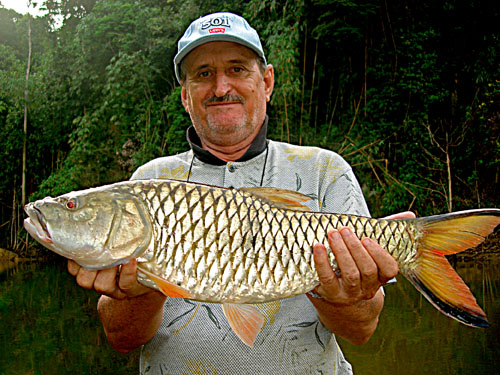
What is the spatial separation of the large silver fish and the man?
6 centimetres

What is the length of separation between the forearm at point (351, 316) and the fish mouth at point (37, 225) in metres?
0.82

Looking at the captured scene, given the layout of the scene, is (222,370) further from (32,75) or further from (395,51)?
(32,75)

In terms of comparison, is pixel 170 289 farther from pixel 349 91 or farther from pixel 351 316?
pixel 349 91

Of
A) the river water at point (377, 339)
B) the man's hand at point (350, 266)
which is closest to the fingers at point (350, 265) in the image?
the man's hand at point (350, 266)

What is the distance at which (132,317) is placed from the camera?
1.51 metres

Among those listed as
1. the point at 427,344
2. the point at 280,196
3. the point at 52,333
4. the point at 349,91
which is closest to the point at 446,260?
the point at 280,196

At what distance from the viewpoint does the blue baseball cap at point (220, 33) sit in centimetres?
180

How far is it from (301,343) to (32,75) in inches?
501

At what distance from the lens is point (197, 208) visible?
1285 millimetres

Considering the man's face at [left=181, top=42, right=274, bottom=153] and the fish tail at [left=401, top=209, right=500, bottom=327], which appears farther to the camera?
the man's face at [left=181, top=42, right=274, bottom=153]

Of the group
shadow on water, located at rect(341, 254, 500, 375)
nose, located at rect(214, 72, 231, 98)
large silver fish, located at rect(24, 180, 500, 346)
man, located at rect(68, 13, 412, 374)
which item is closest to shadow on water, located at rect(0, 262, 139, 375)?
shadow on water, located at rect(341, 254, 500, 375)

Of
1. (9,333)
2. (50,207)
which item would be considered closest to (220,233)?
(50,207)

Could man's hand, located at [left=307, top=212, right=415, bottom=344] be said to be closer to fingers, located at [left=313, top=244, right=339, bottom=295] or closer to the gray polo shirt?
fingers, located at [left=313, top=244, right=339, bottom=295]

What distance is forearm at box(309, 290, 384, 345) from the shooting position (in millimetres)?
1491
